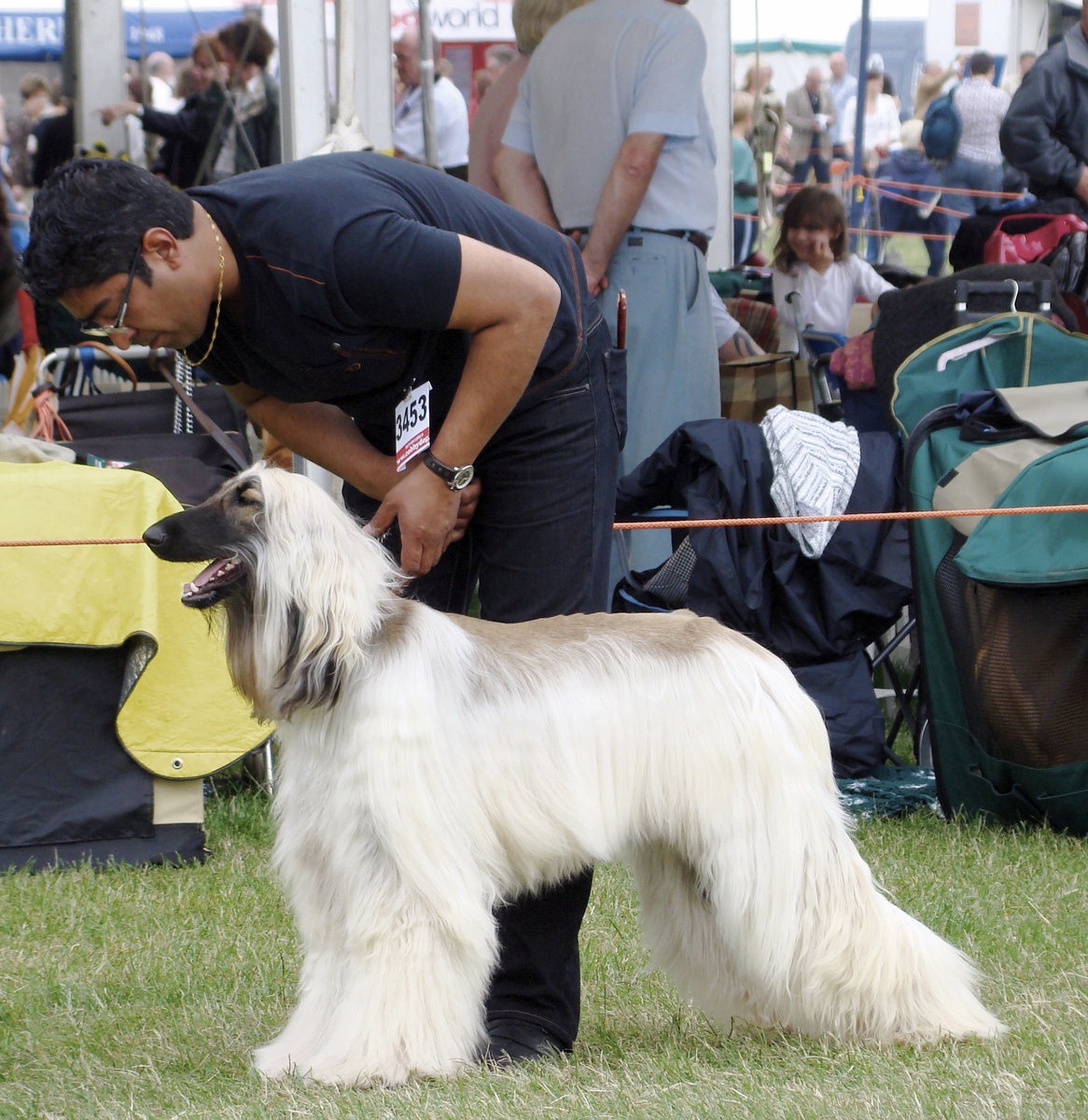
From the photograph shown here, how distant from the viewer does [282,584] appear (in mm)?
2383

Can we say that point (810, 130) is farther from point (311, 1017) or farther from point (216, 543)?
point (311, 1017)

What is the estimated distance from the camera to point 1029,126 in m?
6.10

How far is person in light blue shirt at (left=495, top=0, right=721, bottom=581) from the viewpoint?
17.1 ft

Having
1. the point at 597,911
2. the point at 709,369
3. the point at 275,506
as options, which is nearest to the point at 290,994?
the point at 597,911

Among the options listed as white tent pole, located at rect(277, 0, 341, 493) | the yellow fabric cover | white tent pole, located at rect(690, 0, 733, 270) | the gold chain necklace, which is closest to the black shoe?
the gold chain necklace

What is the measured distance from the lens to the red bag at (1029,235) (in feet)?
19.7

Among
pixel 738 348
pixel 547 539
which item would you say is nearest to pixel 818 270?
pixel 738 348

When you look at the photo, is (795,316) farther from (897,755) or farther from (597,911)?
(597,911)

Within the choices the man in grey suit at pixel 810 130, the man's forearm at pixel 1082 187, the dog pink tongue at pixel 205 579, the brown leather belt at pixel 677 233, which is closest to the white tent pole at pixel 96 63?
the brown leather belt at pixel 677 233

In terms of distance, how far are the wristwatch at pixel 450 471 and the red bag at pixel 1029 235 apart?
13.2 ft

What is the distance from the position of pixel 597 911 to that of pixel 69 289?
1960mm

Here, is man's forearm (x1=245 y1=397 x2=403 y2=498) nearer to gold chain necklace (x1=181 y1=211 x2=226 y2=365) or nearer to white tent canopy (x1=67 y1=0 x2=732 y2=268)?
gold chain necklace (x1=181 y1=211 x2=226 y2=365)

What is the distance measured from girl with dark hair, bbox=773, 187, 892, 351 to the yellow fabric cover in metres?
3.59

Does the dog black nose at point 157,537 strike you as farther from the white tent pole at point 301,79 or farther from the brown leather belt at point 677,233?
the brown leather belt at point 677,233
